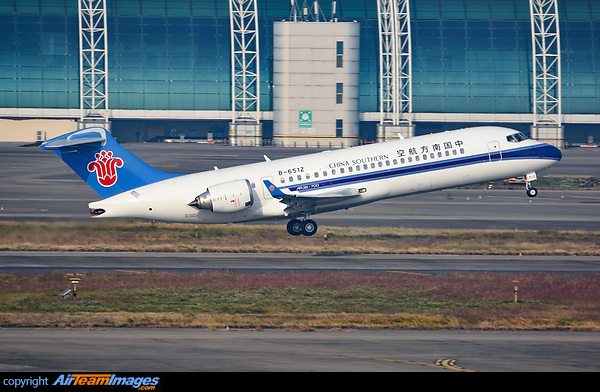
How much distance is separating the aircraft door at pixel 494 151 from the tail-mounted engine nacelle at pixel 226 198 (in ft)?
44.1

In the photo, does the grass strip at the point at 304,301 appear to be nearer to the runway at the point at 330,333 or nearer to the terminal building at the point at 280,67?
the runway at the point at 330,333

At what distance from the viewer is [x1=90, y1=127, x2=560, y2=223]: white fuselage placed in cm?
4438

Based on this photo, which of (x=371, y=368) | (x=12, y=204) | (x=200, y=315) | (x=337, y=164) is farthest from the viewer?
(x=12, y=204)

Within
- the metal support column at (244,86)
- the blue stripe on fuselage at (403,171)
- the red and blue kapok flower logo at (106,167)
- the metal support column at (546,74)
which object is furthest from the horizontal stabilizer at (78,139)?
the metal support column at (546,74)

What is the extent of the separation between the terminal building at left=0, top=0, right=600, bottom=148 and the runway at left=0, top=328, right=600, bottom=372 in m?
96.3

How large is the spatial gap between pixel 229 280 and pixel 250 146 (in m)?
89.8

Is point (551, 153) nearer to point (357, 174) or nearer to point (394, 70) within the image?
point (357, 174)

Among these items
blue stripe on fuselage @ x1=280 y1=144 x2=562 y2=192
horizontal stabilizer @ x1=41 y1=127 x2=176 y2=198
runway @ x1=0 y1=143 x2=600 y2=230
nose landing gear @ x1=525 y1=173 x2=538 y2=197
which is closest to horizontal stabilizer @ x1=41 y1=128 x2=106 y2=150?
horizontal stabilizer @ x1=41 y1=127 x2=176 y2=198

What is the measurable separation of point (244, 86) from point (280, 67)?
7.29 metres

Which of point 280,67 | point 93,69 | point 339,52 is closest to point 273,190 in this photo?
point 339,52

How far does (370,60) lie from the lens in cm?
12862

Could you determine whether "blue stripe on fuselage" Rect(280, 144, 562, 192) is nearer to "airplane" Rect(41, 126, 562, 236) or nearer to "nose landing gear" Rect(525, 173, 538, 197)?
"airplane" Rect(41, 126, 562, 236)

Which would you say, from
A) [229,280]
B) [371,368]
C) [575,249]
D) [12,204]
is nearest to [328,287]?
[229,280]
